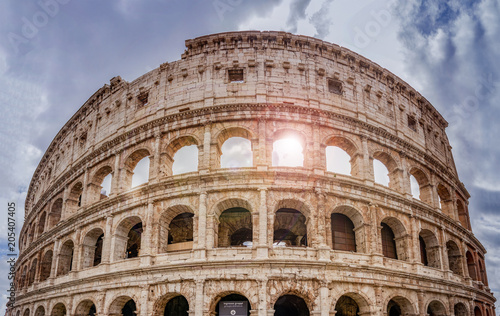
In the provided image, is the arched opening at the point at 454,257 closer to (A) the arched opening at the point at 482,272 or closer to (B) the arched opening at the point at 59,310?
(A) the arched opening at the point at 482,272

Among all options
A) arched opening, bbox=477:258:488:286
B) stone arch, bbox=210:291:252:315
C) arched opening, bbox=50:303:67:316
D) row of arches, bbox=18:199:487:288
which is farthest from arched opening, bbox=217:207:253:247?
arched opening, bbox=477:258:488:286

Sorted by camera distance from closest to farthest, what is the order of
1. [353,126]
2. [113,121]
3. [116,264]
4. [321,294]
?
[321,294]
[116,264]
[353,126]
[113,121]

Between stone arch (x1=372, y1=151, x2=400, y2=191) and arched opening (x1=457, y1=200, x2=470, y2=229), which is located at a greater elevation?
stone arch (x1=372, y1=151, x2=400, y2=191)

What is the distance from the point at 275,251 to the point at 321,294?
2.71 metres

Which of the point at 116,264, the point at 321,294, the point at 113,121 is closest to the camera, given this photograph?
the point at 321,294

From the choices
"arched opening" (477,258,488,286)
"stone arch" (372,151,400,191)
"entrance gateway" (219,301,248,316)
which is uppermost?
"stone arch" (372,151,400,191)

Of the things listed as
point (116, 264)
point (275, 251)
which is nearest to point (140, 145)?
point (116, 264)

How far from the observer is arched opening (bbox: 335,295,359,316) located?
20562mm

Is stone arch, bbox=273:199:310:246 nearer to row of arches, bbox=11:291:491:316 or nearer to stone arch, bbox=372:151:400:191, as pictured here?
row of arches, bbox=11:291:491:316

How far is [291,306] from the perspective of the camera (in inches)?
816

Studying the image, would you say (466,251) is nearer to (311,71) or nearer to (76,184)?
(311,71)

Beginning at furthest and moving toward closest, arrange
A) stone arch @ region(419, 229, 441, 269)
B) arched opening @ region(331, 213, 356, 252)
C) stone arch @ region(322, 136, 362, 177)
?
stone arch @ region(419, 229, 441, 269), stone arch @ region(322, 136, 362, 177), arched opening @ region(331, 213, 356, 252)

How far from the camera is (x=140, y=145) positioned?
76.8 ft

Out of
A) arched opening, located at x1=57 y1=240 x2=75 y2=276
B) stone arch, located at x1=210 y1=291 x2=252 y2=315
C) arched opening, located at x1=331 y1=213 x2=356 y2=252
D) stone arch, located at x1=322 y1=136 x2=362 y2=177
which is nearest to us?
stone arch, located at x1=210 y1=291 x2=252 y2=315
